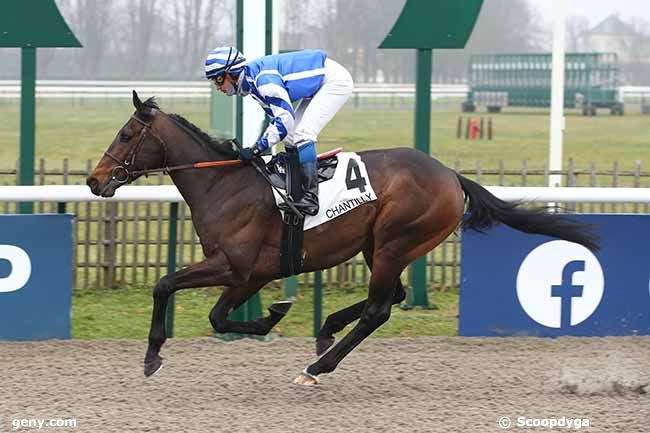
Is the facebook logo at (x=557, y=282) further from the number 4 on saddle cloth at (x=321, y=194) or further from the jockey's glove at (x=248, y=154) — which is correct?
the jockey's glove at (x=248, y=154)

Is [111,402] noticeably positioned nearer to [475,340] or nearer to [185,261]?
[475,340]

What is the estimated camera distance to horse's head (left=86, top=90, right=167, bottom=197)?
209 inches

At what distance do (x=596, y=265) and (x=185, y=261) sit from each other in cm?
329

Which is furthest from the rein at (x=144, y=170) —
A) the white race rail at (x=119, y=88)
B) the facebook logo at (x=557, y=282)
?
the white race rail at (x=119, y=88)

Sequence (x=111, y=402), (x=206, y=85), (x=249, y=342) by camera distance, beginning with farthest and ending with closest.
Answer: (x=206, y=85) < (x=249, y=342) < (x=111, y=402)

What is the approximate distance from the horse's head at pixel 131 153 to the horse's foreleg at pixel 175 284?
0.55 meters

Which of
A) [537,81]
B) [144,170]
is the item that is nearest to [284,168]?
[144,170]

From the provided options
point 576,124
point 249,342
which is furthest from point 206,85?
A: point 249,342

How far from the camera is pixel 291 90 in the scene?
17.6ft

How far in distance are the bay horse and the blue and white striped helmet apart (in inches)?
14.1

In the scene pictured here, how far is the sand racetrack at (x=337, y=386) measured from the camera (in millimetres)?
4672

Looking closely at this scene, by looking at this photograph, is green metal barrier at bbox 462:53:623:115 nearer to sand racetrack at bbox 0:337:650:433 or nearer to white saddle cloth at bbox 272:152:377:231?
sand racetrack at bbox 0:337:650:433

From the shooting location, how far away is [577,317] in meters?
6.48

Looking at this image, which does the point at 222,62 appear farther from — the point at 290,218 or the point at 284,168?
the point at 290,218
